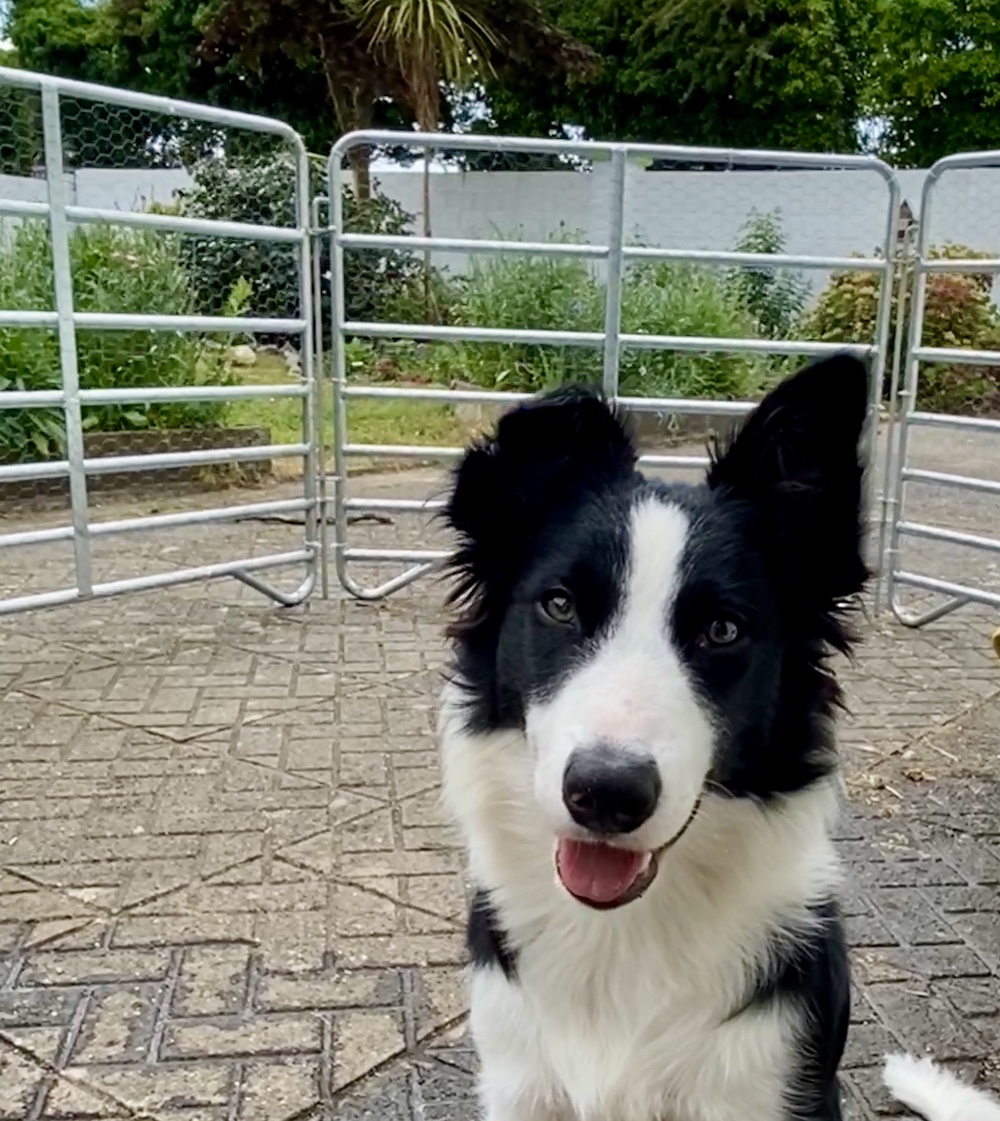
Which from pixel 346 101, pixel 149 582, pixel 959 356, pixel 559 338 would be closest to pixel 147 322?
pixel 149 582

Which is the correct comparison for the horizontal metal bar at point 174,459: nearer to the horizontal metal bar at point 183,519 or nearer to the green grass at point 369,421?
the horizontal metal bar at point 183,519

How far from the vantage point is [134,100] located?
17.1 feet

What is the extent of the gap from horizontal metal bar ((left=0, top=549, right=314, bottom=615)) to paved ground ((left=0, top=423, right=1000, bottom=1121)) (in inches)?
10.6

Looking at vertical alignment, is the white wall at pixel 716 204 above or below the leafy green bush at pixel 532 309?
above

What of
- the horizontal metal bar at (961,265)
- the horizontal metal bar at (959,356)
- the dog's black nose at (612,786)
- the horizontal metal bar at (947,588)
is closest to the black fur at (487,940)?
the dog's black nose at (612,786)

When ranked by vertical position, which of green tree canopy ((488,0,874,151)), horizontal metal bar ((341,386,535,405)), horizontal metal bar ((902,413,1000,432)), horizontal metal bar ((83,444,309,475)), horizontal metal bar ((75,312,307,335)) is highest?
green tree canopy ((488,0,874,151))

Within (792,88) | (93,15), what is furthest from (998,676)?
(93,15)

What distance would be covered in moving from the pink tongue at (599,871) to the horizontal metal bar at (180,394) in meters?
4.10

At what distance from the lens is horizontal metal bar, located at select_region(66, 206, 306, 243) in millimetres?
5410

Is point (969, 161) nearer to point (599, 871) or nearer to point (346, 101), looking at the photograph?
point (599, 871)

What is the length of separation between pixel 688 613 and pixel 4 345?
7256 millimetres

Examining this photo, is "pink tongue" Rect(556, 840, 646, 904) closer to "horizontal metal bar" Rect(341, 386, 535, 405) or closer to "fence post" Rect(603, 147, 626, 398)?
"fence post" Rect(603, 147, 626, 398)

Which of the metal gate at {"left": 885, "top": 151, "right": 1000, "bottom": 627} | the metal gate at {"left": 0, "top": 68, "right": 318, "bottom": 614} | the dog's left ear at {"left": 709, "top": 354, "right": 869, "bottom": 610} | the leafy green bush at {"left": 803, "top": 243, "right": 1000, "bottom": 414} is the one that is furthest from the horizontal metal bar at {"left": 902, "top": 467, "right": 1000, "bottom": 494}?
the leafy green bush at {"left": 803, "top": 243, "right": 1000, "bottom": 414}

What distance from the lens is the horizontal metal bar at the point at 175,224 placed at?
5.41 meters
